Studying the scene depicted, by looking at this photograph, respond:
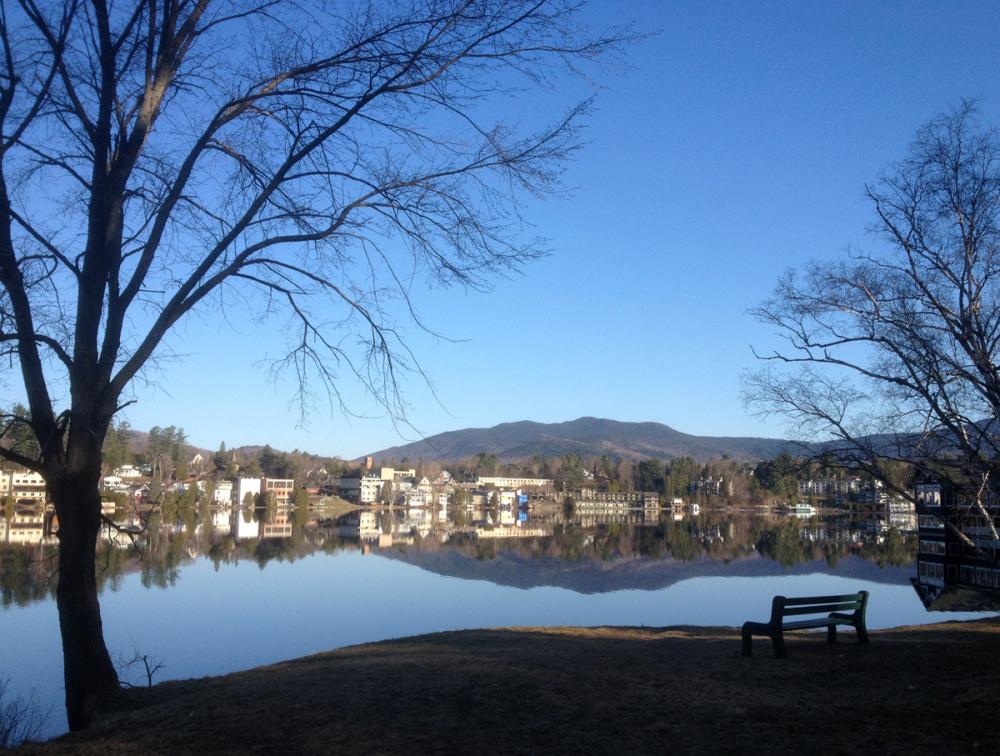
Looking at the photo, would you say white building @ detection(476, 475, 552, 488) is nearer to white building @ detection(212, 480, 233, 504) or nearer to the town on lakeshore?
the town on lakeshore

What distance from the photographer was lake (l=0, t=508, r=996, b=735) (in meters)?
15.3

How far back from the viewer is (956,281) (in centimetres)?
1047

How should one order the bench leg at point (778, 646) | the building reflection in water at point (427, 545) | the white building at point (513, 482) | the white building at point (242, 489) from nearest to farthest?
the bench leg at point (778, 646)
the building reflection in water at point (427, 545)
the white building at point (242, 489)
the white building at point (513, 482)

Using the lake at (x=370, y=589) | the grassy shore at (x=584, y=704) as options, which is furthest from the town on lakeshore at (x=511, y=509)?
the grassy shore at (x=584, y=704)

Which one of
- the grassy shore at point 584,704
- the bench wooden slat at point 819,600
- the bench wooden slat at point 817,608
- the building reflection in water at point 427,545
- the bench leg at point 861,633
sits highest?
the bench wooden slat at point 819,600

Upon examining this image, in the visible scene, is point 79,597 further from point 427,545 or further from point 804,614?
point 427,545

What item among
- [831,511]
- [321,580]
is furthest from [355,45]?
[831,511]

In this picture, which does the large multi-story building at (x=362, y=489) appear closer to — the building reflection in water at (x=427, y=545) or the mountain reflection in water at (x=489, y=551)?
the building reflection in water at (x=427, y=545)

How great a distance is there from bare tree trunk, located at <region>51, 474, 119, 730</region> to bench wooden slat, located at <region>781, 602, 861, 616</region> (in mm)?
7010

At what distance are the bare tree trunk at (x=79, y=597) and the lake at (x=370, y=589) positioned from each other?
3.54 feet

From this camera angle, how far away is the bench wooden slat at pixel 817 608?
9085mm

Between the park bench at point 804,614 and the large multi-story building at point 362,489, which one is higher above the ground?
the park bench at point 804,614

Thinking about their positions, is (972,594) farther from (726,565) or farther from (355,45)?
(355,45)

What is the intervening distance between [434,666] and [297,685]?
143cm
